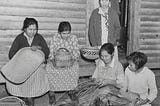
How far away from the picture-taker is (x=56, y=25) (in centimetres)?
622

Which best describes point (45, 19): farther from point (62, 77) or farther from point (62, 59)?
point (62, 77)

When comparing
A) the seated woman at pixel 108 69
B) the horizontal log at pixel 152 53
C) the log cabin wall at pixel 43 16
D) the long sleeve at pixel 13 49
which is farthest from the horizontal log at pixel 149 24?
the long sleeve at pixel 13 49

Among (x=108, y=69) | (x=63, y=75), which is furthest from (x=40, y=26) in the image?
(x=108, y=69)

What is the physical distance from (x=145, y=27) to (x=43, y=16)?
266 centimetres

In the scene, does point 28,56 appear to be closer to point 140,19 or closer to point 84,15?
point 84,15

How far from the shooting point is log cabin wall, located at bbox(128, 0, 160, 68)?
6844 mm

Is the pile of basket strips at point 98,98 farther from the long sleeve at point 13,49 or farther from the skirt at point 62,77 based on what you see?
the long sleeve at point 13,49

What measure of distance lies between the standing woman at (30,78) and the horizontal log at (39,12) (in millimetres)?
1066

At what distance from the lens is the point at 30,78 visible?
437 cm

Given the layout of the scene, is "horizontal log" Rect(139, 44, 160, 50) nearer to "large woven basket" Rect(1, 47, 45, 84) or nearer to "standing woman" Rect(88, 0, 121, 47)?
"standing woman" Rect(88, 0, 121, 47)

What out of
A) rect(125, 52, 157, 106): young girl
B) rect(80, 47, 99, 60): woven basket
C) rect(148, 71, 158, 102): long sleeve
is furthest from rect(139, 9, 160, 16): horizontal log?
rect(148, 71, 158, 102): long sleeve

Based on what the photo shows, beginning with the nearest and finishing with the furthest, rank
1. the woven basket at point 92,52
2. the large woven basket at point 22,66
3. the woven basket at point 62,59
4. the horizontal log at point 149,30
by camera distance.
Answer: the large woven basket at point 22,66 < the woven basket at point 62,59 < the woven basket at point 92,52 < the horizontal log at point 149,30

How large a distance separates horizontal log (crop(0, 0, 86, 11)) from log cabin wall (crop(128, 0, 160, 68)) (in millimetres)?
1391

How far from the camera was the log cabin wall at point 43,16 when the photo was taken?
226 inches
